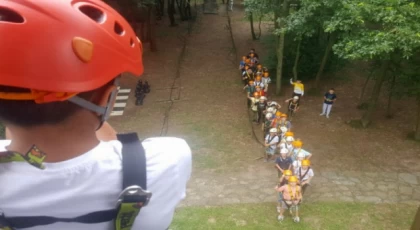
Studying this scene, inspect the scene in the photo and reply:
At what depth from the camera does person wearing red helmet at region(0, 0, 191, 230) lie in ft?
4.00

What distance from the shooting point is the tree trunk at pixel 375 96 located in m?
12.4

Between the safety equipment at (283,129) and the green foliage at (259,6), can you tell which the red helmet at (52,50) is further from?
the green foliage at (259,6)

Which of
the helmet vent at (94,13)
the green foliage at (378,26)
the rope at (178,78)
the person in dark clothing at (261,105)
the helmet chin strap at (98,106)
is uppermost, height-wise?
the helmet vent at (94,13)

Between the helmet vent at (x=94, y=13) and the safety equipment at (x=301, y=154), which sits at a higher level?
the helmet vent at (x=94, y=13)

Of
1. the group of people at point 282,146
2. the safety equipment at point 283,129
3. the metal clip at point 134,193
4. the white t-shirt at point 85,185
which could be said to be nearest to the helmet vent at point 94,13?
the white t-shirt at point 85,185

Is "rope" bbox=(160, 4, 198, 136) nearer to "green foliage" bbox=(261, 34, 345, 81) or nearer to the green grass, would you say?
"green foliage" bbox=(261, 34, 345, 81)

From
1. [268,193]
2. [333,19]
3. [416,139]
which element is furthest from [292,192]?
[416,139]

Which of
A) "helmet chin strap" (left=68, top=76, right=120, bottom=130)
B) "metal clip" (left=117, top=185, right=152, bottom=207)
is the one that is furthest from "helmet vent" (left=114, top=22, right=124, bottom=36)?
"metal clip" (left=117, top=185, right=152, bottom=207)

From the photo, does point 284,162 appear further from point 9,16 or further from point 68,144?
point 9,16

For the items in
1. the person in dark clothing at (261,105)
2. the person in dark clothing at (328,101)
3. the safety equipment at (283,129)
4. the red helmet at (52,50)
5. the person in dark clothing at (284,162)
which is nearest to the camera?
the red helmet at (52,50)

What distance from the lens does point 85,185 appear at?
129 cm

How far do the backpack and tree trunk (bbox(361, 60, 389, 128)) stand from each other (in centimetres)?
1236

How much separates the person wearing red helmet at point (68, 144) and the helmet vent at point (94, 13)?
0.03 m

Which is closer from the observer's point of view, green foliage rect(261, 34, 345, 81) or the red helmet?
the red helmet
